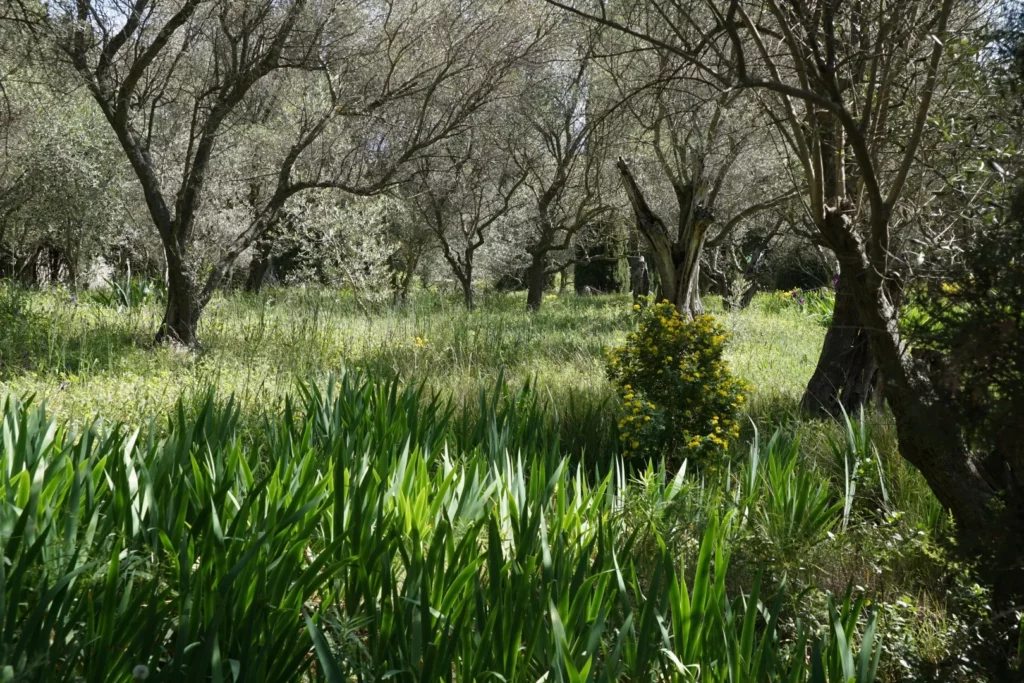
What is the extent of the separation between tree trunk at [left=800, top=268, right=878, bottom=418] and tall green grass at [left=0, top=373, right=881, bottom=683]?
324 centimetres

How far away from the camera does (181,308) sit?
26.3 ft

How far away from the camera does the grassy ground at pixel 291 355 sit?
19.3 ft

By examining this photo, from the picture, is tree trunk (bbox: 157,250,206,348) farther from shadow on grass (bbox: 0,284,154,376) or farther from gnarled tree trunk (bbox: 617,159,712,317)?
gnarled tree trunk (bbox: 617,159,712,317)

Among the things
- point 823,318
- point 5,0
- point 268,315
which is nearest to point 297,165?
point 268,315

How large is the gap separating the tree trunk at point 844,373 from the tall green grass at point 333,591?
3244 millimetres

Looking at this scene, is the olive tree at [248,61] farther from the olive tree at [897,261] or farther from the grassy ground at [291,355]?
the olive tree at [897,261]

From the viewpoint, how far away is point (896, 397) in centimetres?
262

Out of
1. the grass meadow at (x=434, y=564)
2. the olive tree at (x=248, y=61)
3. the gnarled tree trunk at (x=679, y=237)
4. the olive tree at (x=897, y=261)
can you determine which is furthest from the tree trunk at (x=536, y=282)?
the olive tree at (x=897, y=261)

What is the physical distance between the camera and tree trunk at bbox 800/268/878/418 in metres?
5.79

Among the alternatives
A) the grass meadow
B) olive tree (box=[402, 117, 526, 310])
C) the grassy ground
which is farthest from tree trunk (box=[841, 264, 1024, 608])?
olive tree (box=[402, 117, 526, 310])

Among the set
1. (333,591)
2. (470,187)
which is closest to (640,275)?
(470,187)

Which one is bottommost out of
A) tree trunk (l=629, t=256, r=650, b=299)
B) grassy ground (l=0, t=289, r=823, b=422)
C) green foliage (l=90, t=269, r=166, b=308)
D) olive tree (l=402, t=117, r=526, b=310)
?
grassy ground (l=0, t=289, r=823, b=422)

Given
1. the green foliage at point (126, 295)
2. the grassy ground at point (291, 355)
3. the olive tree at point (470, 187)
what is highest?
the olive tree at point (470, 187)

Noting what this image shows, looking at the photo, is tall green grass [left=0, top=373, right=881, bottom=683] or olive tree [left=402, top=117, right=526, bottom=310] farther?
olive tree [left=402, top=117, right=526, bottom=310]
